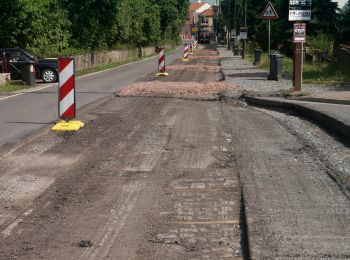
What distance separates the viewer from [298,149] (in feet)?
29.2

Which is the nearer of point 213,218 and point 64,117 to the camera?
point 213,218

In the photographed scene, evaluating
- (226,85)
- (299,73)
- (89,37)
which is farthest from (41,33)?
(299,73)

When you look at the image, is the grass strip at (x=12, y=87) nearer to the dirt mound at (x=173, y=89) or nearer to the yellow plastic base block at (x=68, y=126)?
the dirt mound at (x=173, y=89)

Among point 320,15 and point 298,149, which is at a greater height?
point 320,15

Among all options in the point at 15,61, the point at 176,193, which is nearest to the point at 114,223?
the point at 176,193

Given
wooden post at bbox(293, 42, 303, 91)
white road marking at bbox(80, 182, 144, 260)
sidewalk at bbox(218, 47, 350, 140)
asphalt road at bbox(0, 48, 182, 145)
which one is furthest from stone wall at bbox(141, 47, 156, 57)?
white road marking at bbox(80, 182, 144, 260)

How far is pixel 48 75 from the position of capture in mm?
25266

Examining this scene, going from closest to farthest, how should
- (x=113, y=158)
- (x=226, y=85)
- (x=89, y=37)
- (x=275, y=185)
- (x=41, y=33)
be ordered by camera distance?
(x=275, y=185), (x=113, y=158), (x=226, y=85), (x=41, y=33), (x=89, y=37)

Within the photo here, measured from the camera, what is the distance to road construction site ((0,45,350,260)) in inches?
186

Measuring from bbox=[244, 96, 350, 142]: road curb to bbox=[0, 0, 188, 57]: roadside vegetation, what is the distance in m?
17.3

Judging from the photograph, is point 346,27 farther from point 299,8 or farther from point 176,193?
point 176,193

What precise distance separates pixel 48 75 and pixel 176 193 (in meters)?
19.8

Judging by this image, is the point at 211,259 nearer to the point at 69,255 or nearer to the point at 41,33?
the point at 69,255

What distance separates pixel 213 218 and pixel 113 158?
3.13 metres
